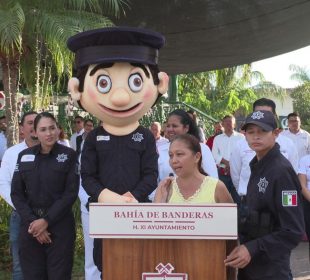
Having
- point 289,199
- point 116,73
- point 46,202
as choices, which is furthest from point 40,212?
point 289,199

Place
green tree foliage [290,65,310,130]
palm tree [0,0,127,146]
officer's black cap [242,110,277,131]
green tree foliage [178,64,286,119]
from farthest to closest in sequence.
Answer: green tree foliage [290,65,310,130] < green tree foliage [178,64,286,119] < palm tree [0,0,127,146] < officer's black cap [242,110,277,131]

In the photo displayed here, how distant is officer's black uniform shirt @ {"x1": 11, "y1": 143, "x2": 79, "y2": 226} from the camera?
401 cm

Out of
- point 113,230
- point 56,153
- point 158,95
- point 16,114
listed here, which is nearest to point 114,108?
→ point 158,95

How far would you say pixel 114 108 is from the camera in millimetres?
3639

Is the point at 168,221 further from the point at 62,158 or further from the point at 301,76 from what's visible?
the point at 301,76

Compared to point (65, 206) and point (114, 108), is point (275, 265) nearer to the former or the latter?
point (114, 108)

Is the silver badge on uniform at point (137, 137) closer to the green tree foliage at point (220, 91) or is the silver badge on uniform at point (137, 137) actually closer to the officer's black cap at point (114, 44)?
the officer's black cap at point (114, 44)

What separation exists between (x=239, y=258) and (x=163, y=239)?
1.32 feet

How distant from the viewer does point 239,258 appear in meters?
2.68

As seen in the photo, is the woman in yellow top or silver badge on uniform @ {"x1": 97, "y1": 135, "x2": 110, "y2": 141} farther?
silver badge on uniform @ {"x1": 97, "y1": 135, "x2": 110, "y2": 141}

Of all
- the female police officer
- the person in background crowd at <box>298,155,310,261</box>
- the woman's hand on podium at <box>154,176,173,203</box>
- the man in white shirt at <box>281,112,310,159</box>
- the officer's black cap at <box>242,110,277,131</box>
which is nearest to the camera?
the officer's black cap at <box>242,110,277,131</box>

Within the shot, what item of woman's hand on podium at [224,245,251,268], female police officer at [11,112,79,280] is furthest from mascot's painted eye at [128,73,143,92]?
woman's hand on podium at [224,245,251,268]

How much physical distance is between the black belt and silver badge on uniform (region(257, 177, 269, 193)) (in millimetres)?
1855

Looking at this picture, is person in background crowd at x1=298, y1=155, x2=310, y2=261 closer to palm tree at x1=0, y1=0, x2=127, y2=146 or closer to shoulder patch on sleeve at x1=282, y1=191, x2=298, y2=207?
shoulder patch on sleeve at x1=282, y1=191, x2=298, y2=207
